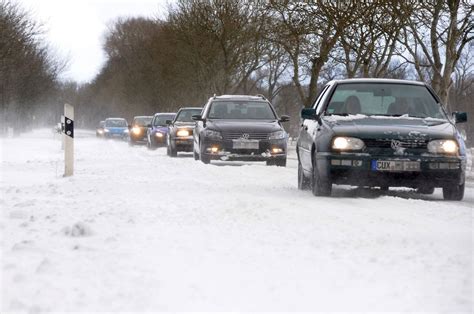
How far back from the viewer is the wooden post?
12156mm

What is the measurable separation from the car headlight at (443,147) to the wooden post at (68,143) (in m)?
5.72

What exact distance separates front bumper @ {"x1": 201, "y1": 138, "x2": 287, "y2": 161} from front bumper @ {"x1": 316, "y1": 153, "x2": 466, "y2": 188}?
7204 millimetres

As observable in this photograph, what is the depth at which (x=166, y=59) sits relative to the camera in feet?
190

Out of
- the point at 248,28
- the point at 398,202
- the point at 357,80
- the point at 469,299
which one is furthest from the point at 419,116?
the point at 248,28

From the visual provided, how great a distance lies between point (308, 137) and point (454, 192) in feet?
6.49

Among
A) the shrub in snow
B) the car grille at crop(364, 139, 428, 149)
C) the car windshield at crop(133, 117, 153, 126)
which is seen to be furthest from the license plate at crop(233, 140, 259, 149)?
the car windshield at crop(133, 117, 153, 126)

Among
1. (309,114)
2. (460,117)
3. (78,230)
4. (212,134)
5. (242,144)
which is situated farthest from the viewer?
(212,134)

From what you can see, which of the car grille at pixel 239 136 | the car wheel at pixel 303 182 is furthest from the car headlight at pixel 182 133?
the car wheel at pixel 303 182

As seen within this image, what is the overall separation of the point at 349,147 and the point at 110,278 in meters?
5.15

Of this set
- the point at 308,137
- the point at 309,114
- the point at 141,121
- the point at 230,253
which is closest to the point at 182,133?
the point at 308,137

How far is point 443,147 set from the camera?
29.1 ft

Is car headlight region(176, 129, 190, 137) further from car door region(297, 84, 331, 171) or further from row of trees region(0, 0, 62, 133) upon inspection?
row of trees region(0, 0, 62, 133)

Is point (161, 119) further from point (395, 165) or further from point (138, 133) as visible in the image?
point (395, 165)

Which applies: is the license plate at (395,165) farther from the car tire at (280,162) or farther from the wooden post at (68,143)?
the car tire at (280,162)
